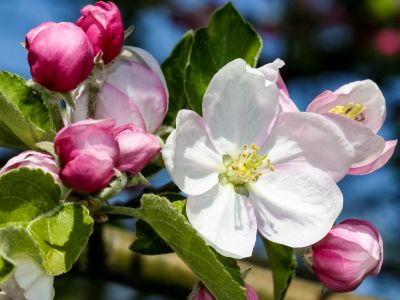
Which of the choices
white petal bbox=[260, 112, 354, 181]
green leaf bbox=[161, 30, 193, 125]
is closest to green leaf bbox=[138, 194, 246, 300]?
white petal bbox=[260, 112, 354, 181]

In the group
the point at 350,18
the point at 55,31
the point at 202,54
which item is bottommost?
the point at 350,18

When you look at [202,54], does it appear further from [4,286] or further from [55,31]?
[4,286]

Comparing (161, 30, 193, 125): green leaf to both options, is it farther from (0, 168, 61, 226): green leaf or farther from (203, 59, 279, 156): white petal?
(0, 168, 61, 226): green leaf

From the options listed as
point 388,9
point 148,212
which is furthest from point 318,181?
point 388,9

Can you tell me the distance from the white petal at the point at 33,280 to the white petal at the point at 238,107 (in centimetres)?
38

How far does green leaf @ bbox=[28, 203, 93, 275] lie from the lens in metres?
1.17

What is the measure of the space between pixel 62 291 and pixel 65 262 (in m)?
1.66

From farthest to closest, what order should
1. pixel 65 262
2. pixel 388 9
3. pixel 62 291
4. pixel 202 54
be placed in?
pixel 388 9, pixel 62 291, pixel 202 54, pixel 65 262

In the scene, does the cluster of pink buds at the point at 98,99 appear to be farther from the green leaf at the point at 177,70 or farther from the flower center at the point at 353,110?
the flower center at the point at 353,110

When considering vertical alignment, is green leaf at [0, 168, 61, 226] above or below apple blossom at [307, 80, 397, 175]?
above

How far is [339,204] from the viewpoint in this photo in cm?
137

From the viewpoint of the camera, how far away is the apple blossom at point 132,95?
4.36 feet

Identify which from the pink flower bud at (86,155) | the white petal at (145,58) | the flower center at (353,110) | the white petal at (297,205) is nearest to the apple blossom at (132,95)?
the white petal at (145,58)

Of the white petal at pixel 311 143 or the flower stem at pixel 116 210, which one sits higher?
the white petal at pixel 311 143
